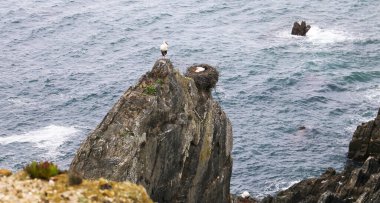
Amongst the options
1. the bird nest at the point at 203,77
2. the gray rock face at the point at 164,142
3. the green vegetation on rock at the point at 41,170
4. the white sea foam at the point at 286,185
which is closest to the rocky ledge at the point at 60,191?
the green vegetation on rock at the point at 41,170

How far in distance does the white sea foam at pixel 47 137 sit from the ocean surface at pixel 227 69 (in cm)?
16

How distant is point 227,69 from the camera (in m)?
125

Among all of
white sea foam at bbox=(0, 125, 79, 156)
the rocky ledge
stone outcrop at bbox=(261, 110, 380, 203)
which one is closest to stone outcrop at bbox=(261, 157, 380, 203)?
stone outcrop at bbox=(261, 110, 380, 203)

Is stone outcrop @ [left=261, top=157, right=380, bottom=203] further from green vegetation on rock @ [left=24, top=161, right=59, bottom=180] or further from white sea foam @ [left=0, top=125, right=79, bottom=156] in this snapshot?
white sea foam @ [left=0, top=125, right=79, bottom=156]

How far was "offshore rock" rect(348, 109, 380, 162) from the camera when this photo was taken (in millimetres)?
85125

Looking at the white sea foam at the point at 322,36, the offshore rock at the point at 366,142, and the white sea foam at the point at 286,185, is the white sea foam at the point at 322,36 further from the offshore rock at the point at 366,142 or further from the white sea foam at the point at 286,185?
the white sea foam at the point at 286,185

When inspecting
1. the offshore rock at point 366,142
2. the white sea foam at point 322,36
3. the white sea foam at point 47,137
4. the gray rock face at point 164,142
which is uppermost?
the gray rock face at point 164,142

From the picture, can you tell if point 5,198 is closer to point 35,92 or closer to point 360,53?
point 35,92

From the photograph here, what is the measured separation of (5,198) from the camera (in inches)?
1001

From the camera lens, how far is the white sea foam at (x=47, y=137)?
99.2 metres

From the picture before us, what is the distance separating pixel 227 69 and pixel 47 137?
→ 127 feet

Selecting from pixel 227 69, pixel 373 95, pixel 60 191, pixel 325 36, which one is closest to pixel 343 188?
pixel 373 95

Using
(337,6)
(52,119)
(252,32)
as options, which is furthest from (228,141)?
(337,6)

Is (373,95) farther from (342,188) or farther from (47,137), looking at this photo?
(47,137)
